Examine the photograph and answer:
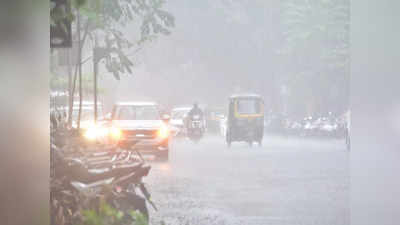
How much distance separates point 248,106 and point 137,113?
921mm

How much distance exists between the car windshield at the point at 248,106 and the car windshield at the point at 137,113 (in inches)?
26.7

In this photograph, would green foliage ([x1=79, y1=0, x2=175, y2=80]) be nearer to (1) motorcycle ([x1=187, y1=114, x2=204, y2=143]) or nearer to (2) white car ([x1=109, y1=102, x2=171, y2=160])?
(2) white car ([x1=109, y1=102, x2=171, y2=160])

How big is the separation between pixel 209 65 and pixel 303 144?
1044 millimetres

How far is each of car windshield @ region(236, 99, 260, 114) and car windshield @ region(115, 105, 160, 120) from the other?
677 millimetres

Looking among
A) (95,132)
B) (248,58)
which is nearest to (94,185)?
(95,132)

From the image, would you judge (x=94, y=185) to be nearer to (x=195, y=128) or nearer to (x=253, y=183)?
(x=195, y=128)

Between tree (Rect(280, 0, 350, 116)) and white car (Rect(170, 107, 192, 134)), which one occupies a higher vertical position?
tree (Rect(280, 0, 350, 116))

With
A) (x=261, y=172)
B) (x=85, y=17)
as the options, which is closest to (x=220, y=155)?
(x=261, y=172)

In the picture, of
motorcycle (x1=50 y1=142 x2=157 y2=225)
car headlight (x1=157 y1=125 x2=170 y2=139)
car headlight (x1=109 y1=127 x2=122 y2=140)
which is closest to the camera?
motorcycle (x1=50 y1=142 x2=157 y2=225)

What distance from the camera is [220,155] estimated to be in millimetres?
4555

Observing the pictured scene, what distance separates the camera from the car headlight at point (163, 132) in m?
4.57

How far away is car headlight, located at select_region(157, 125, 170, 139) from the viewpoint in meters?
4.57

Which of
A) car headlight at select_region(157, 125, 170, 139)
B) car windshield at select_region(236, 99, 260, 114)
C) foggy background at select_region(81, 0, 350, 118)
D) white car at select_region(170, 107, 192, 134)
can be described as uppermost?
foggy background at select_region(81, 0, 350, 118)

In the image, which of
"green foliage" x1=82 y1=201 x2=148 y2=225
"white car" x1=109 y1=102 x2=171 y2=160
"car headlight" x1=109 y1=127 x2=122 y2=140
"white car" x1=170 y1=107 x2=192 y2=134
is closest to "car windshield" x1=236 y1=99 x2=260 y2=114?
"white car" x1=170 y1=107 x2=192 y2=134
